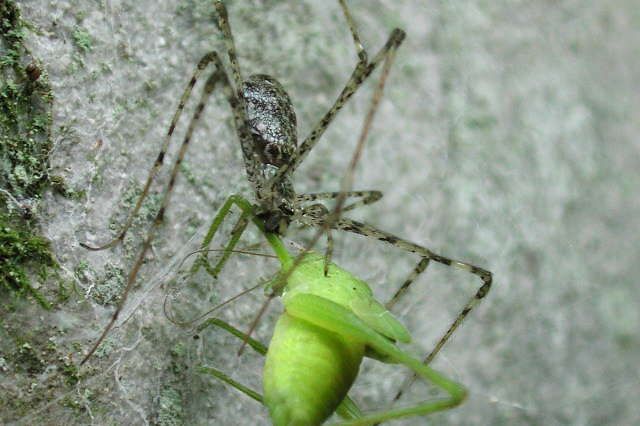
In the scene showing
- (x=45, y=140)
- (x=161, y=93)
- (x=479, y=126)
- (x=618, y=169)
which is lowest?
(x=45, y=140)

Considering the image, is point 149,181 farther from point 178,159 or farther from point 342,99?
point 342,99

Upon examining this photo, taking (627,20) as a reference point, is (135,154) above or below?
below

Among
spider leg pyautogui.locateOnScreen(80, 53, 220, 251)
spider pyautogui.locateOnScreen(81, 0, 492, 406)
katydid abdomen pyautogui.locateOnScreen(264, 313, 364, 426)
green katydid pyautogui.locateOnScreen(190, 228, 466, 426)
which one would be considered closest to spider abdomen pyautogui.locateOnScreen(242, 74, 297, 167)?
spider pyautogui.locateOnScreen(81, 0, 492, 406)

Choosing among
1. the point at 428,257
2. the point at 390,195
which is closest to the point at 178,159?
the point at 428,257

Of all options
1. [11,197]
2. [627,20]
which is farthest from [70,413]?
[627,20]

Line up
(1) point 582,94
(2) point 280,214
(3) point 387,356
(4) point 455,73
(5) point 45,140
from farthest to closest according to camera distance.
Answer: (1) point 582,94
(4) point 455,73
(2) point 280,214
(5) point 45,140
(3) point 387,356

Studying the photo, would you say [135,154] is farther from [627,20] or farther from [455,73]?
[627,20]
